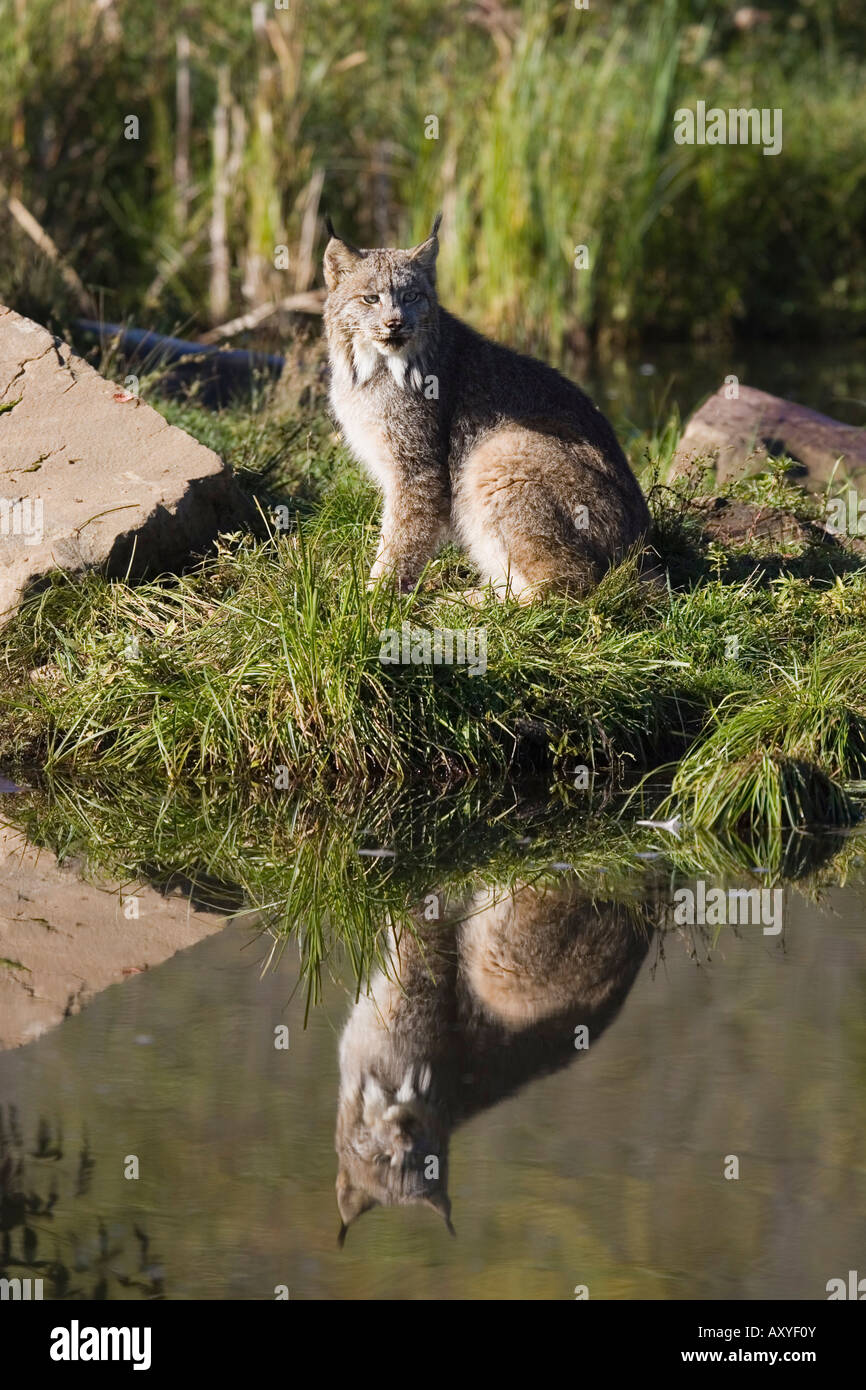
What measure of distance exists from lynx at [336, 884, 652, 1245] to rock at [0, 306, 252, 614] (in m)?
2.76

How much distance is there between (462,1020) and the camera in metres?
5.33

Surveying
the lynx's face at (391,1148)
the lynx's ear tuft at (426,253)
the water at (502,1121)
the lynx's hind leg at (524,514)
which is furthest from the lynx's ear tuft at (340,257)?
the lynx's face at (391,1148)

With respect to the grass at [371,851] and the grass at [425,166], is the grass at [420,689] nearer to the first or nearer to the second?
the grass at [371,851]

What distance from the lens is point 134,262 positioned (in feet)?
56.1

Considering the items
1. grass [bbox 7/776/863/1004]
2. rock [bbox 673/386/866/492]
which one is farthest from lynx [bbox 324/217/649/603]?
rock [bbox 673/386/866/492]

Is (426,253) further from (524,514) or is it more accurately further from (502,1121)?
(502,1121)

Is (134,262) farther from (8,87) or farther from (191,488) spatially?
(191,488)

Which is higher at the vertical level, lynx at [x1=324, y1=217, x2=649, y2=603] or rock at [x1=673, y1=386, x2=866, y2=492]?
rock at [x1=673, y1=386, x2=866, y2=492]

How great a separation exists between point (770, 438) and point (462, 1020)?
20.9 ft

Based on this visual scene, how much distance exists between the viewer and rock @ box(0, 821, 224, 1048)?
5480 millimetres

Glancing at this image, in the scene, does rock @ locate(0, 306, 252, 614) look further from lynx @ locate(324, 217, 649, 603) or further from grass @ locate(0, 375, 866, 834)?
lynx @ locate(324, 217, 649, 603)

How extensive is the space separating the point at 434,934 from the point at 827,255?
1527cm

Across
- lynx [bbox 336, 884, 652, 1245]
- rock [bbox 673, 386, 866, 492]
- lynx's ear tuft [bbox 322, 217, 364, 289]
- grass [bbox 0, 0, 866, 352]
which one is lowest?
lynx [bbox 336, 884, 652, 1245]

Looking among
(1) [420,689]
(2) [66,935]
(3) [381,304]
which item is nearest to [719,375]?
(3) [381,304]
